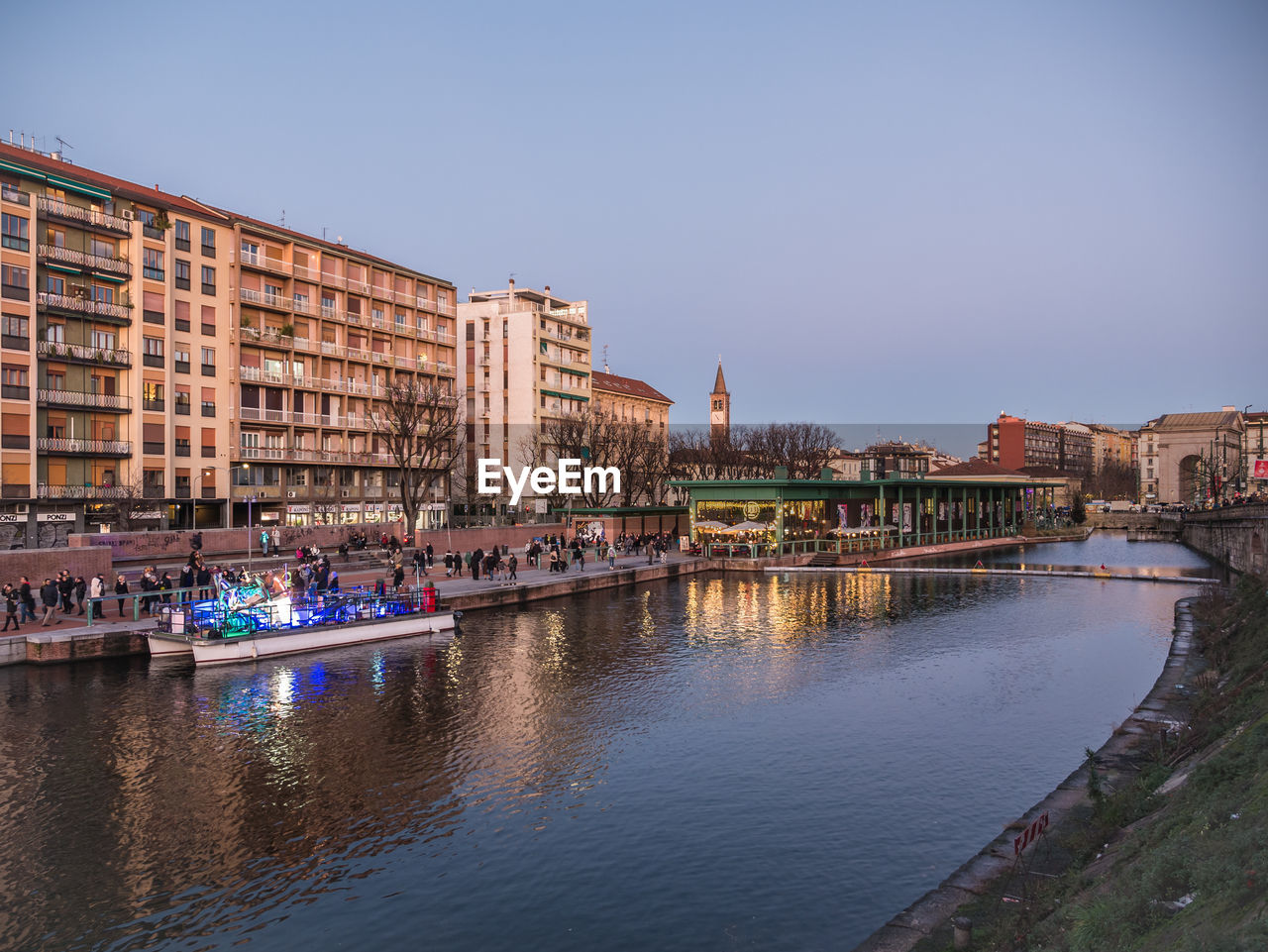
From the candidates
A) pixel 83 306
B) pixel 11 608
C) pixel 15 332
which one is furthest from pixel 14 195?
pixel 11 608

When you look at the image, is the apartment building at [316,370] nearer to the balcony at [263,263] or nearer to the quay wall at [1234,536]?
the balcony at [263,263]

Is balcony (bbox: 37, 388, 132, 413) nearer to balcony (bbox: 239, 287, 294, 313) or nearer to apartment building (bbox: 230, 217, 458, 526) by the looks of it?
apartment building (bbox: 230, 217, 458, 526)

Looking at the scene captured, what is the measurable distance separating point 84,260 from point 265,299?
42.3 feet

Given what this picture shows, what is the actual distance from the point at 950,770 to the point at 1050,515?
105730 mm

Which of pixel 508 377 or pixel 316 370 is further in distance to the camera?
pixel 508 377

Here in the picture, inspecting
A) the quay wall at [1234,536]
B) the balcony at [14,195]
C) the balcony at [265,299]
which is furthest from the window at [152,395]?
the quay wall at [1234,536]

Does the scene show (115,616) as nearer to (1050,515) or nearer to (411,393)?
(411,393)

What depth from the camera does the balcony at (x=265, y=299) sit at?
6209cm

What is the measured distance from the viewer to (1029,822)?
44.1 ft

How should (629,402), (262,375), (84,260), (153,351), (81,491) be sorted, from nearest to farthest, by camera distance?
(81,491) → (84,260) → (153,351) → (262,375) → (629,402)

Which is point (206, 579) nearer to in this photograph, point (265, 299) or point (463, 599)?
point (463, 599)

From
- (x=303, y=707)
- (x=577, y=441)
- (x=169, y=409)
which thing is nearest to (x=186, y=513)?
(x=169, y=409)

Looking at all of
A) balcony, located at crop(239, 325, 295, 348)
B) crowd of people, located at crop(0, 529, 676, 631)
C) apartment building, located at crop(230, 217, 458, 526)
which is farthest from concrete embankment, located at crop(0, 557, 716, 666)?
balcony, located at crop(239, 325, 295, 348)

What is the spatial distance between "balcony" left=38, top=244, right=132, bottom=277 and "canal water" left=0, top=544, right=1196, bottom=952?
34392 millimetres
